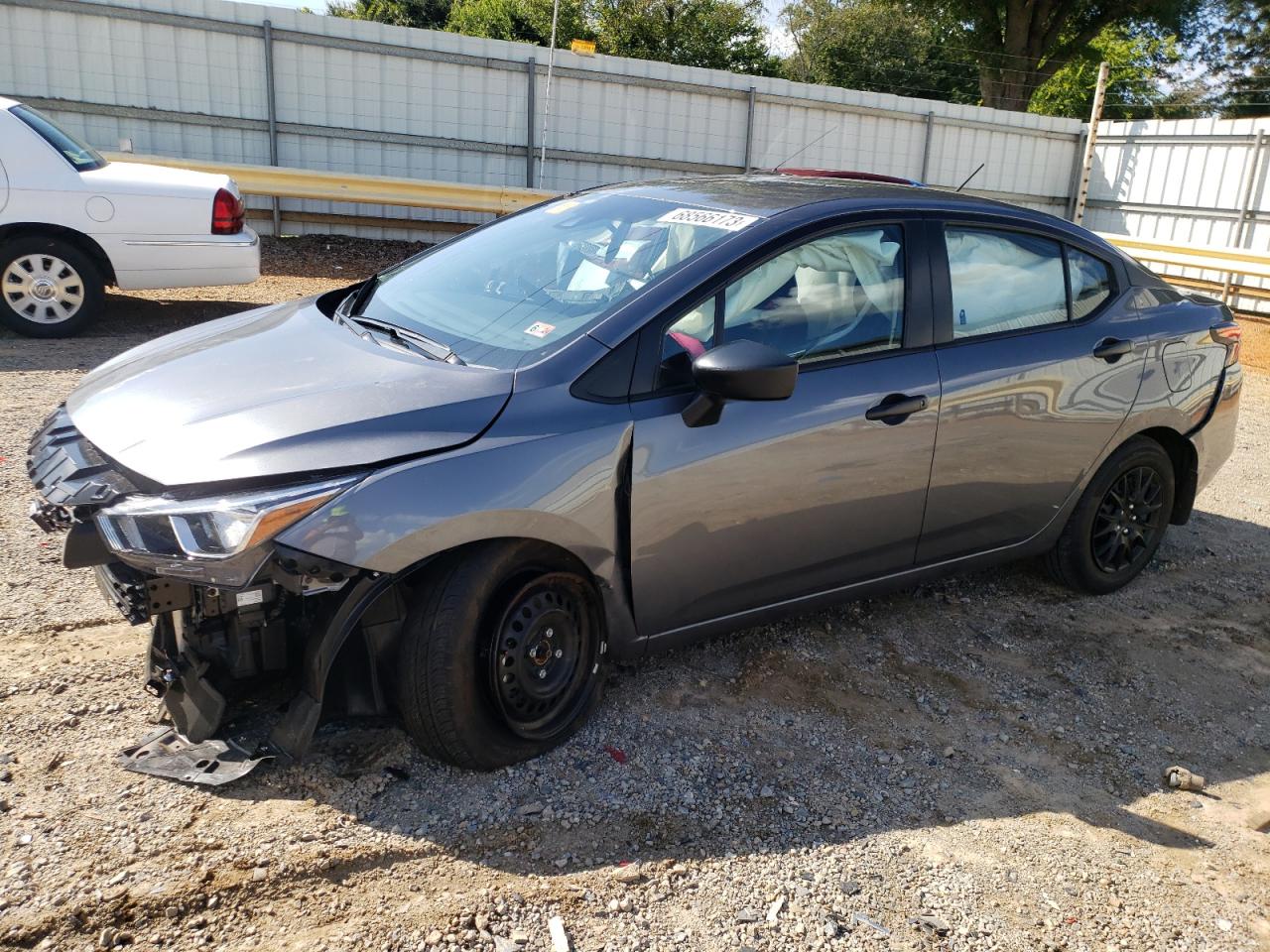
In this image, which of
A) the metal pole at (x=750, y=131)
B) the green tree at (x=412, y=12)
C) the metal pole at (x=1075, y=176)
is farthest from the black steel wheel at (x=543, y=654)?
the green tree at (x=412, y=12)

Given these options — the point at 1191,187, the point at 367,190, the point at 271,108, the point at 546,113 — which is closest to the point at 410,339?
the point at 367,190

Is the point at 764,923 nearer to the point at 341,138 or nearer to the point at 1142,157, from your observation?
the point at 341,138

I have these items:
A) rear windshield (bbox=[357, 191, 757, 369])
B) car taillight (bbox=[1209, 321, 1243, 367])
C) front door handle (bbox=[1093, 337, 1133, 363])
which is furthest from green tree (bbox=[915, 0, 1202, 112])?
rear windshield (bbox=[357, 191, 757, 369])

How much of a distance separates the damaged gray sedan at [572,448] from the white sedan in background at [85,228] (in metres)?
4.75

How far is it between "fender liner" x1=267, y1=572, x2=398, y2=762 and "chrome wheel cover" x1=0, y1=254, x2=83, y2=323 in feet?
21.2

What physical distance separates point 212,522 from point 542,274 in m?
1.54

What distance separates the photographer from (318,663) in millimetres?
2879

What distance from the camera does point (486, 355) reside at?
3340 millimetres

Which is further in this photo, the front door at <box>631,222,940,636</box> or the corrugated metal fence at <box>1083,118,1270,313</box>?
the corrugated metal fence at <box>1083,118,1270,313</box>

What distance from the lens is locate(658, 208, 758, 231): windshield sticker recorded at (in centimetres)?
369

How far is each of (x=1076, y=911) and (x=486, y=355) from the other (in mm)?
2299

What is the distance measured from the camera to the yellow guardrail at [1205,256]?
13.2m

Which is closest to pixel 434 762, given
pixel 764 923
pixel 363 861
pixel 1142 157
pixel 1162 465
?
pixel 363 861

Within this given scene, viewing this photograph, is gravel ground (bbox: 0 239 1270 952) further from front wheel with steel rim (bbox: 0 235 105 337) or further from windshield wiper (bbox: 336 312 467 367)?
front wheel with steel rim (bbox: 0 235 105 337)
